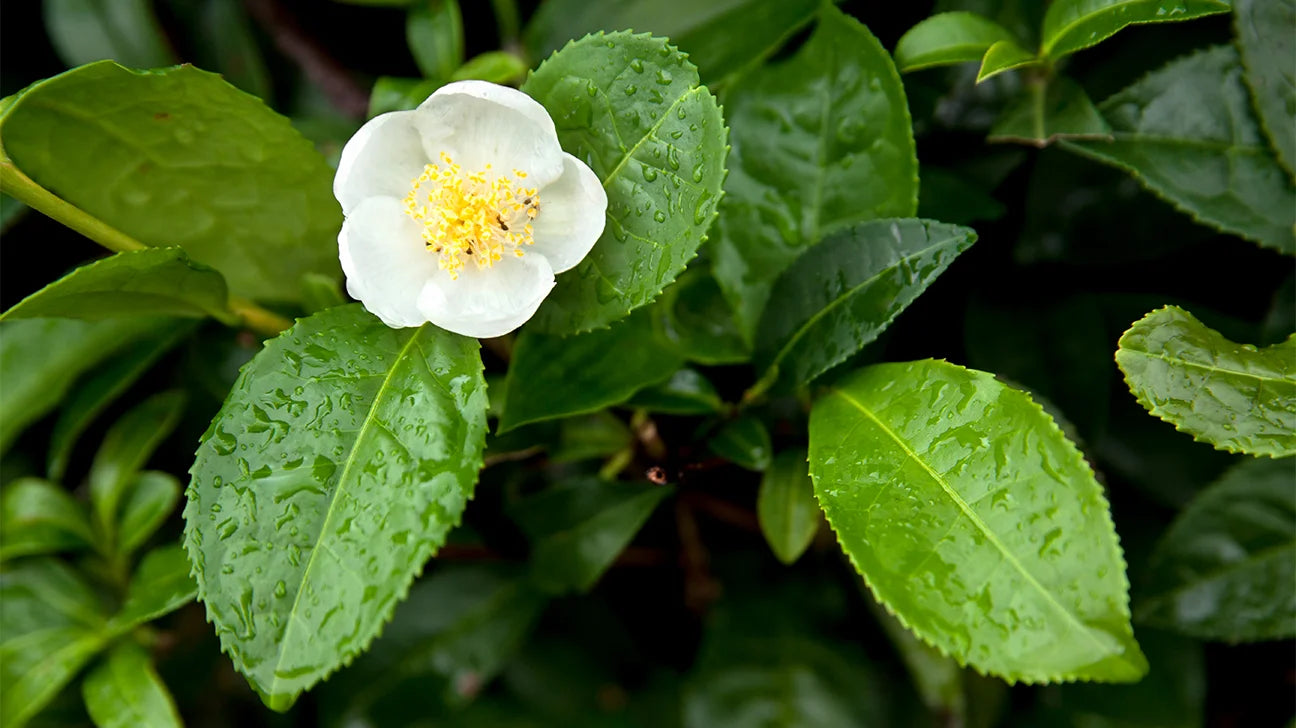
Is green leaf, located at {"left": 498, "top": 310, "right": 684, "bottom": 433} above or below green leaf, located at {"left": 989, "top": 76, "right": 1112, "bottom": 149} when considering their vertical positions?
below

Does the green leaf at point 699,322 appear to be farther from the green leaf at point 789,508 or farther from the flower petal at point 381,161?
the flower petal at point 381,161

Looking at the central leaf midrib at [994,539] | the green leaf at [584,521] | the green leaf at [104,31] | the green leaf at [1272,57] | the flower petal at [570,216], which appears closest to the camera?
the central leaf midrib at [994,539]

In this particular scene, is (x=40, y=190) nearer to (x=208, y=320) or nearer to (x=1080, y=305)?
(x=208, y=320)

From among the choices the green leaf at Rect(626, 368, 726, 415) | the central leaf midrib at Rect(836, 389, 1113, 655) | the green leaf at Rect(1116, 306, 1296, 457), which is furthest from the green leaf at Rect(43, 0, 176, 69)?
the green leaf at Rect(1116, 306, 1296, 457)

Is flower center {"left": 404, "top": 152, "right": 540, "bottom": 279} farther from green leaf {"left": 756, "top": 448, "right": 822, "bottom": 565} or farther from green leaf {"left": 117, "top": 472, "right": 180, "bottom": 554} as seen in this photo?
green leaf {"left": 117, "top": 472, "right": 180, "bottom": 554}

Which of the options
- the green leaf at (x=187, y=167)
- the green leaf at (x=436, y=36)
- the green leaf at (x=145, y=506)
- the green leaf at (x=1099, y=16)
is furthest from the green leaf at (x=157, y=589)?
the green leaf at (x=1099, y=16)
